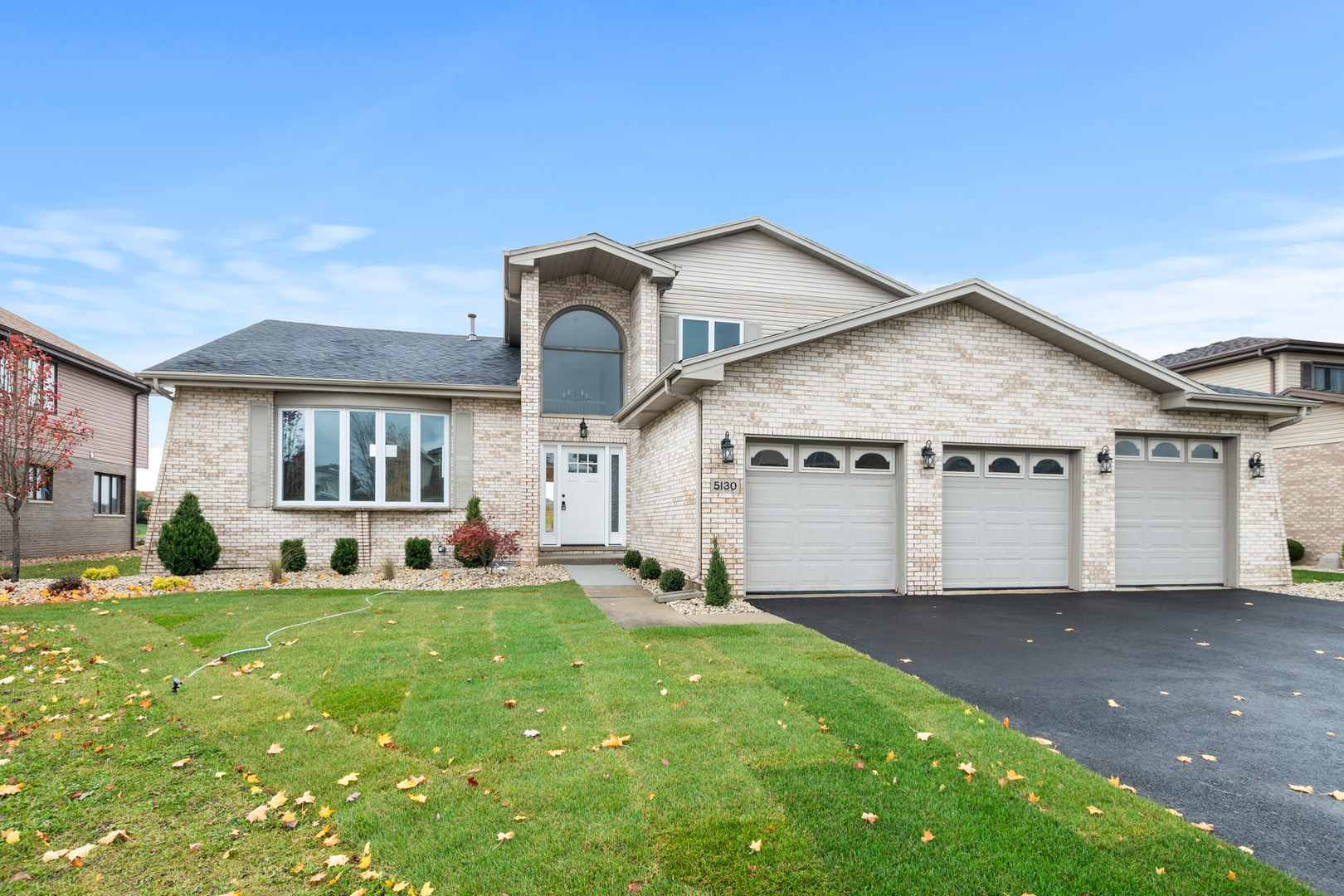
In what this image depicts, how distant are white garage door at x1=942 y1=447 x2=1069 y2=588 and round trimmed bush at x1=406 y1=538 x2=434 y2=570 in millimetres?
10091

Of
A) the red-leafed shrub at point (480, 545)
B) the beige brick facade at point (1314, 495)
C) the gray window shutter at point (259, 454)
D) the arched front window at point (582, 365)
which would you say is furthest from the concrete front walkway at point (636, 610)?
the beige brick facade at point (1314, 495)

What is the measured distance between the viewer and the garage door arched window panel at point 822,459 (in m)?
10.6

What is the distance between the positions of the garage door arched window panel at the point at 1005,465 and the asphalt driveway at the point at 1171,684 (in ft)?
7.01

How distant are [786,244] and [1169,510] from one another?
9.52m

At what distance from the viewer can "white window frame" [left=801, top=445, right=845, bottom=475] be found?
10.6 metres

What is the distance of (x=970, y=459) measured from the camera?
11.3 meters

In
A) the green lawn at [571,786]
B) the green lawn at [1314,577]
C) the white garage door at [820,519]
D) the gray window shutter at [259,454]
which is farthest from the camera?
the green lawn at [1314,577]

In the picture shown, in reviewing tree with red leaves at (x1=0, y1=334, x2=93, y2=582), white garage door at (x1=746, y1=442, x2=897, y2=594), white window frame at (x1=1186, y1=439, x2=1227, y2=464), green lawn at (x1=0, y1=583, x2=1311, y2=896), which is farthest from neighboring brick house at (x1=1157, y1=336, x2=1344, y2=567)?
tree with red leaves at (x1=0, y1=334, x2=93, y2=582)

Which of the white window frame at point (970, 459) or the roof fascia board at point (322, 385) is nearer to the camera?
the white window frame at point (970, 459)

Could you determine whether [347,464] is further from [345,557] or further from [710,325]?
[710,325]

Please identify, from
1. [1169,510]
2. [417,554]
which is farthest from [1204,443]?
[417,554]

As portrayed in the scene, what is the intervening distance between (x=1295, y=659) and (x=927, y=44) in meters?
14.0

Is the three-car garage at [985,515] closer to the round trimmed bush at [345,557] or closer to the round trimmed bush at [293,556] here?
the round trimmed bush at [345,557]

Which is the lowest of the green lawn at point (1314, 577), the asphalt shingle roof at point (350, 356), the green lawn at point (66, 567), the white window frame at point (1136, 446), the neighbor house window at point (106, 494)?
the green lawn at point (1314, 577)
